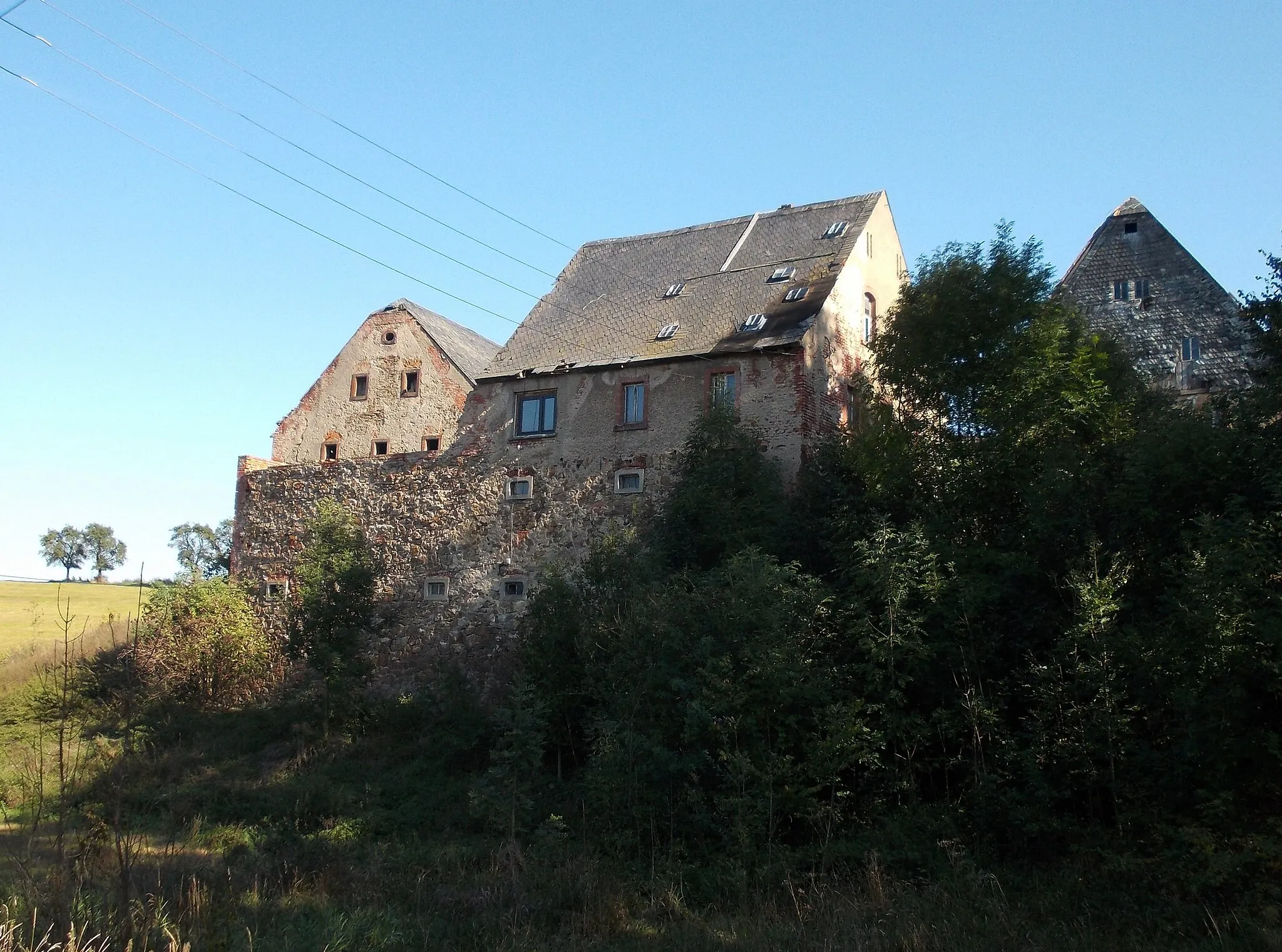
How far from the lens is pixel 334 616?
25.8 metres

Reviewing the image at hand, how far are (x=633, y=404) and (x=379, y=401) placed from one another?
43.2ft

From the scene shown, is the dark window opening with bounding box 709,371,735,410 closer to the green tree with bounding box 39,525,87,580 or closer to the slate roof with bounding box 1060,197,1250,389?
the slate roof with bounding box 1060,197,1250,389

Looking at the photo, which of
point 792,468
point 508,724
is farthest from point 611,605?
point 792,468

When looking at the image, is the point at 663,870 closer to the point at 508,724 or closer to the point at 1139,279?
the point at 508,724

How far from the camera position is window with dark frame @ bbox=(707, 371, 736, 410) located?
24844 mm

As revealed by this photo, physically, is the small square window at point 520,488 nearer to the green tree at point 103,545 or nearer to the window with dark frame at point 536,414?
the window with dark frame at point 536,414

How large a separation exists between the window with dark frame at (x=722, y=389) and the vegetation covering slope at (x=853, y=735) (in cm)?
88

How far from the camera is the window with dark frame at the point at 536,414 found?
27.6m

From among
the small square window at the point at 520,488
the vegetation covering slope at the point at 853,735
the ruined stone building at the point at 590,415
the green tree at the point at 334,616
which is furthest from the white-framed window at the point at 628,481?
the green tree at the point at 334,616

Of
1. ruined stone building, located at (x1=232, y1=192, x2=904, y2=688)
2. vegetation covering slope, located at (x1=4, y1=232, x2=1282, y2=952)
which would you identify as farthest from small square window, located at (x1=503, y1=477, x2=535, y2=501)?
vegetation covering slope, located at (x1=4, y1=232, x2=1282, y2=952)

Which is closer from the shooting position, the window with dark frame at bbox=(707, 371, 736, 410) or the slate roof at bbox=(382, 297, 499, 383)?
the window with dark frame at bbox=(707, 371, 736, 410)

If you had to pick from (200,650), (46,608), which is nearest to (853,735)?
(200,650)

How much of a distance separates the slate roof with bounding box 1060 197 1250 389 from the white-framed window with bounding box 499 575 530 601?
1630 cm

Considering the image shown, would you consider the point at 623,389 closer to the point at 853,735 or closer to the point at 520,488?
the point at 520,488
